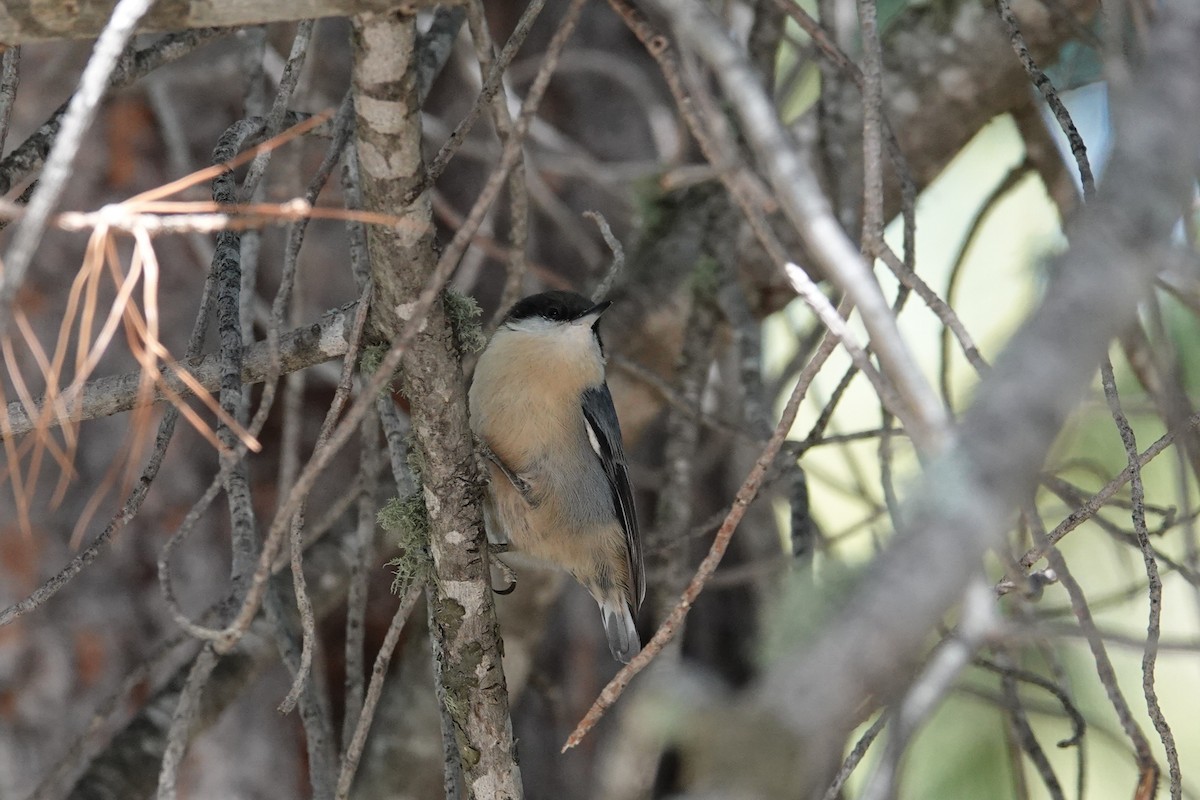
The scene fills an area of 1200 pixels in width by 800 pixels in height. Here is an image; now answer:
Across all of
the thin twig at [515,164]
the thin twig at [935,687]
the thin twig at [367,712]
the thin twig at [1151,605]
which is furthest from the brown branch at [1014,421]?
the thin twig at [367,712]

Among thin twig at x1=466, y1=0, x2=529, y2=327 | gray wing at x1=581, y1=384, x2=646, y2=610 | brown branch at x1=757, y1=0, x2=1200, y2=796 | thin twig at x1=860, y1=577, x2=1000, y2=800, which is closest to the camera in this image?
brown branch at x1=757, y1=0, x2=1200, y2=796

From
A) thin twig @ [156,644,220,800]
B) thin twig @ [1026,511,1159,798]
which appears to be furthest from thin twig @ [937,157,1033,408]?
thin twig @ [156,644,220,800]

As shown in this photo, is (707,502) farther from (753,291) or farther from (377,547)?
(377,547)

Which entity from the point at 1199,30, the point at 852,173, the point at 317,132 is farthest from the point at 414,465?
the point at 852,173

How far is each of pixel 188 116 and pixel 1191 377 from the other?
3615mm

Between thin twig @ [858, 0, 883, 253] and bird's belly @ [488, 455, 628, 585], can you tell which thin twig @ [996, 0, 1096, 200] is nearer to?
thin twig @ [858, 0, 883, 253]

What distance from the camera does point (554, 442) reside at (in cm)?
331

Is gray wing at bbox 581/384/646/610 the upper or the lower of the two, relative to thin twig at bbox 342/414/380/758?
upper

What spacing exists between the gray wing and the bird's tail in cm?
16

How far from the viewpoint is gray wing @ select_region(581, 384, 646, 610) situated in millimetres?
3379

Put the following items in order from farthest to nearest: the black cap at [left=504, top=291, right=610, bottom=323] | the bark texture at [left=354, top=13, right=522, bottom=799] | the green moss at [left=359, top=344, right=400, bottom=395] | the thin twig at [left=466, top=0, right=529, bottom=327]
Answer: the black cap at [left=504, top=291, right=610, bottom=323]
the thin twig at [left=466, top=0, right=529, bottom=327]
the green moss at [left=359, top=344, right=400, bottom=395]
the bark texture at [left=354, top=13, right=522, bottom=799]

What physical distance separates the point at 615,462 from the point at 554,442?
9.1 inches

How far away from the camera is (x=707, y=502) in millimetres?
4340

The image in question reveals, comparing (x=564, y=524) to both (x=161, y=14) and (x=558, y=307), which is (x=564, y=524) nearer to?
(x=558, y=307)
